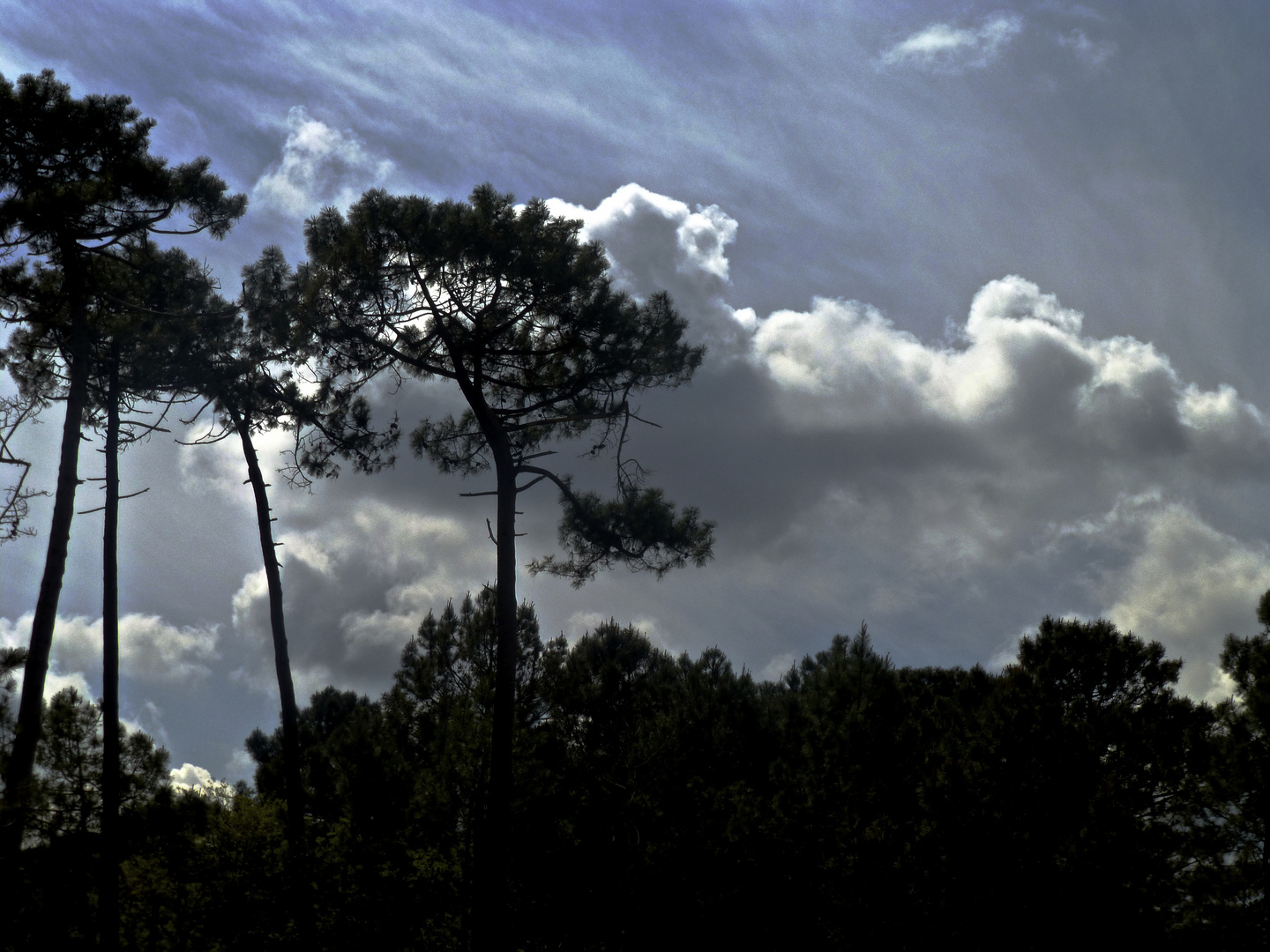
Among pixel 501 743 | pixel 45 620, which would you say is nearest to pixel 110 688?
pixel 45 620

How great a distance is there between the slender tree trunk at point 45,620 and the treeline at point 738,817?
192 cm

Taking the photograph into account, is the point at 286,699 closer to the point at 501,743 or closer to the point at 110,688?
the point at 110,688

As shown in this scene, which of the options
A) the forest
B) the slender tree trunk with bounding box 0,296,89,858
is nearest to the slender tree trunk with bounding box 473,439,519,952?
the forest

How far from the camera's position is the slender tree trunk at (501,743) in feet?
49.1

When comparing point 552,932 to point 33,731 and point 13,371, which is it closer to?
point 33,731

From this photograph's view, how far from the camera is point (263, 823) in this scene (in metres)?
18.2

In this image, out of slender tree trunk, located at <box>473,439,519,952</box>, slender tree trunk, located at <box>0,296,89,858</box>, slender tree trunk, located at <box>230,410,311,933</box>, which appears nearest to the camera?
slender tree trunk, located at <box>0,296,89,858</box>

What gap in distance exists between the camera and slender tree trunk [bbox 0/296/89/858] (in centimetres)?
1277

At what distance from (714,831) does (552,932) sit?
5368 millimetres

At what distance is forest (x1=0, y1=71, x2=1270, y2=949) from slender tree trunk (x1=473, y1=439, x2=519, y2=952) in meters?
0.05

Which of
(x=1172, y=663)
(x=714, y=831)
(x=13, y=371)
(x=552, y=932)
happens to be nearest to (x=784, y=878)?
(x=714, y=831)

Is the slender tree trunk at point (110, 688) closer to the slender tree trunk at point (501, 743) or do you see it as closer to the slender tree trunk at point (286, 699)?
the slender tree trunk at point (286, 699)

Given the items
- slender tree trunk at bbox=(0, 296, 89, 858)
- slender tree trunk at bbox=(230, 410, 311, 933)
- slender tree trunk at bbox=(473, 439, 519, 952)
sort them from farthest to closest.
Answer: slender tree trunk at bbox=(230, 410, 311, 933) < slender tree trunk at bbox=(473, 439, 519, 952) < slender tree trunk at bbox=(0, 296, 89, 858)

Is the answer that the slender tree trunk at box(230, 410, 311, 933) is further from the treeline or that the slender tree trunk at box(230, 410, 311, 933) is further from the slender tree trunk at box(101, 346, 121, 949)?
the slender tree trunk at box(101, 346, 121, 949)
